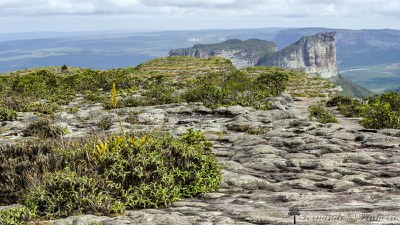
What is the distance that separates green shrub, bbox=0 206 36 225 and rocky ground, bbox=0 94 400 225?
65cm

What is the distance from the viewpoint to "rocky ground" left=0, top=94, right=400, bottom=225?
8.68 m

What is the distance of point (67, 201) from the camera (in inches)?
370

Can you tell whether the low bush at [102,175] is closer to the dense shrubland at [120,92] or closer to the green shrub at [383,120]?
the green shrub at [383,120]

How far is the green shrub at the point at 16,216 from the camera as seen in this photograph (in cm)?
834

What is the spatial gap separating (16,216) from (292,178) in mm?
7980

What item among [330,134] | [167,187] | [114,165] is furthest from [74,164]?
[330,134]

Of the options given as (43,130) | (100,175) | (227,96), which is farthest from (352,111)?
(100,175)

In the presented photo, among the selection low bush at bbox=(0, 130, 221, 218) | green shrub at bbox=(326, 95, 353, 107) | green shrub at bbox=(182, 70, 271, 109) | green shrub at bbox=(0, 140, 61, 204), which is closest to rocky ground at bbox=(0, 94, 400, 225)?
low bush at bbox=(0, 130, 221, 218)

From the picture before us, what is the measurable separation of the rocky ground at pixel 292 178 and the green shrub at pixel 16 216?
0.65m

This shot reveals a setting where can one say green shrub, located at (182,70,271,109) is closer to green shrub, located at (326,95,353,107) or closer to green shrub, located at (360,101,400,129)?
green shrub, located at (326,95,353,107)

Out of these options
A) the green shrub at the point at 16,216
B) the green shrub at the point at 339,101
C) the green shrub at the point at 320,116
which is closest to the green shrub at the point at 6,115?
the green shrub at the point at 16,216

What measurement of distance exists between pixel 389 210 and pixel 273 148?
7408mm

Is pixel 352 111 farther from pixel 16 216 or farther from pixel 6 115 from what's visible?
pixel 16 216

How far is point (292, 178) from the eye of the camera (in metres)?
12.3
